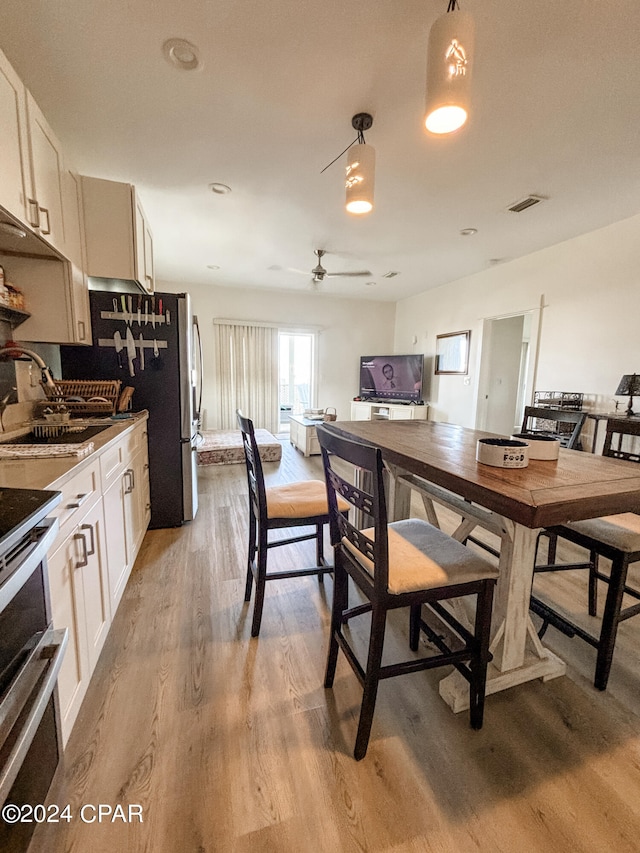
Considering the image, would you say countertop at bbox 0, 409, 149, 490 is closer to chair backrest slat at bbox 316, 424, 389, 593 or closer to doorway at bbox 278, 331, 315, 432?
chair backrest slat at bbox 316, 424, 389, 593

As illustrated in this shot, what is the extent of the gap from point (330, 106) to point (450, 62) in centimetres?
96

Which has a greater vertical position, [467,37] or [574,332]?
[467,37]

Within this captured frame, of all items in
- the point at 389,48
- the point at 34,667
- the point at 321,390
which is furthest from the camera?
the point at 321,390

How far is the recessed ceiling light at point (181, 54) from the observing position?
1.53 m

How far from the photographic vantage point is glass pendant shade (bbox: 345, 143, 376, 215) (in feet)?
6.11

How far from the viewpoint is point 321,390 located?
664cm

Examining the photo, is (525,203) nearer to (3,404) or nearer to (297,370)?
(3,404)

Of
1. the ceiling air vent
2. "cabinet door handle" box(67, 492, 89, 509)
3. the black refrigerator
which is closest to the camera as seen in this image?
"cabinet door handle" box(67, 492, 89, 509)

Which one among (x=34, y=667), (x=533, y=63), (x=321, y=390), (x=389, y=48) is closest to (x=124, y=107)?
(x=389, y=48)

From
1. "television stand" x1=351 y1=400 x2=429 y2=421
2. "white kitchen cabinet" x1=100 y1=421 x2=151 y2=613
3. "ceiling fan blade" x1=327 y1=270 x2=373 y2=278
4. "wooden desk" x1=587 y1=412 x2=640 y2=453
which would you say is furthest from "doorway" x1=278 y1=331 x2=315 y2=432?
"wooden desk" x1=587 y1=412 x2=640 y2=453

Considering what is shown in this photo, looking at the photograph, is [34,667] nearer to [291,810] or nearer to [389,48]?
[291,810]

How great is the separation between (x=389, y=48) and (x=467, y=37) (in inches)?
23.6

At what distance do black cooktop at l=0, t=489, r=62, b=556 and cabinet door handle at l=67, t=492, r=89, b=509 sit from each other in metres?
0.25

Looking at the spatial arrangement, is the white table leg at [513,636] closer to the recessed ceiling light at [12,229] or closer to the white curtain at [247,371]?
the recessed ceiling light at [12,229]
